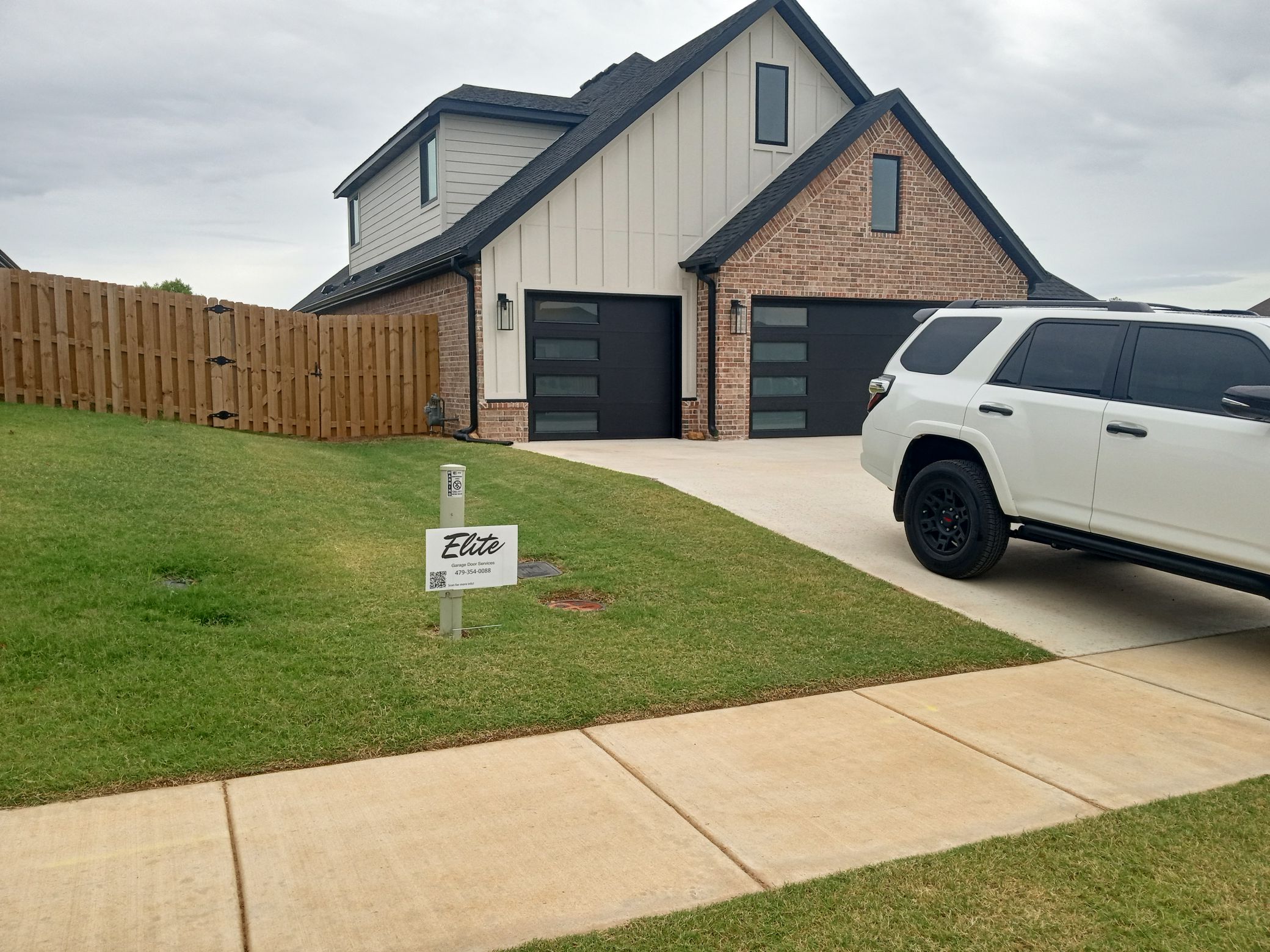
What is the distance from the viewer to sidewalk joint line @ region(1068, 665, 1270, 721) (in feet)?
17.3

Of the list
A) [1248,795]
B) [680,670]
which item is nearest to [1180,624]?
[1248,795]

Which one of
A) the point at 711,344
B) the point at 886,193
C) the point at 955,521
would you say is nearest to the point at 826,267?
the point at 886,193

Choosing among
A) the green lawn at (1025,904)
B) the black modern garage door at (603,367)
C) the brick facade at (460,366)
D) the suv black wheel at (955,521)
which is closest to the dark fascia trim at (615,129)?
the brick facade at (460,366)

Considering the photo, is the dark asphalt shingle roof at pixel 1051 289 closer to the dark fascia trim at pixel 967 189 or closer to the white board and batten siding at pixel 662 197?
the dark fascia trim at pixel 967 189

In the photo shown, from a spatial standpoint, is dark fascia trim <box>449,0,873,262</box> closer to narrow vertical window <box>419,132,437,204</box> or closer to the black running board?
narrow vertical window <box>419,132,437,204</box>

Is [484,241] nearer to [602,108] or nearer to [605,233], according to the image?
[605,233]

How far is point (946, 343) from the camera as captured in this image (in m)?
8.04

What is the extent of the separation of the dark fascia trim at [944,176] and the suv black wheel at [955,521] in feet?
30.3

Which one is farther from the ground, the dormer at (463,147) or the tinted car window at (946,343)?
the dormer at (463,147)

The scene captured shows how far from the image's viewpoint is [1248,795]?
4.13m

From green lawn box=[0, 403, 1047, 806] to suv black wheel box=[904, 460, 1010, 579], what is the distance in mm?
719

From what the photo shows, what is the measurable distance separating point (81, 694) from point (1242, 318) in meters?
6.66

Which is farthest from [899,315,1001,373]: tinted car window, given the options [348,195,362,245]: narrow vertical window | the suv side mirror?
[348,195,362,245]: narrow vertical window

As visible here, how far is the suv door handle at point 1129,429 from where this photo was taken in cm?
632
